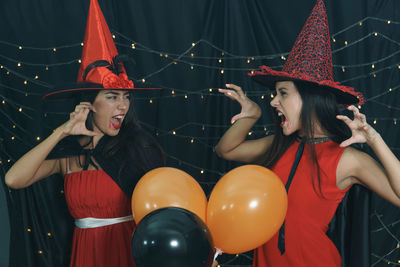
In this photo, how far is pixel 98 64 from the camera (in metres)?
1.84

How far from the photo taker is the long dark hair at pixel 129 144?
1888mm

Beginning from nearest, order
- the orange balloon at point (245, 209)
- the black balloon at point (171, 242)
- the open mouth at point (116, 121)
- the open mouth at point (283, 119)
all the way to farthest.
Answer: the black balloon at point (171, 242) → the orange balloon at point (245, 209) → the open mouth at point (283, 119) → the open mouth at point (116, 121)

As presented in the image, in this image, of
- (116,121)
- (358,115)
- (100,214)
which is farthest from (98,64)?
(358,115)

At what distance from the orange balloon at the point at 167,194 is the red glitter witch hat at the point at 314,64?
1.85 ft

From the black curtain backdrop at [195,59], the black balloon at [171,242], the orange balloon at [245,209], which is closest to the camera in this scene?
the black balloon at [171,242]

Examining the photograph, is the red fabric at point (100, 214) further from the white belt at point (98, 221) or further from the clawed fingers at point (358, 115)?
the clawed fingers at point (358, 115)

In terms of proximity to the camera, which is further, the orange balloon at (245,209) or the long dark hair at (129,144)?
the long dark hair at (129,144)

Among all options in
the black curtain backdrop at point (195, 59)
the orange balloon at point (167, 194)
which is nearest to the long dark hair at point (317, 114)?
the orange balloon at point (167, 194)

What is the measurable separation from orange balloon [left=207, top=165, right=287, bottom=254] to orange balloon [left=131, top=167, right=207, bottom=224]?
0.22ft

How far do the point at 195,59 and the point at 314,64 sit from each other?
1235 millimetres

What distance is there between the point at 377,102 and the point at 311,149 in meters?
1.26

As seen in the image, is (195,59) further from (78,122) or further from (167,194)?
(167,194)

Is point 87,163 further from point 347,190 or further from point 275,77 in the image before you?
point 347,190

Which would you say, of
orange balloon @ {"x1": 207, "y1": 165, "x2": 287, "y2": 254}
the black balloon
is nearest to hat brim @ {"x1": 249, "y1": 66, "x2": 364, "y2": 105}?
orange balloon @ {"x1": 207, "y1": 165, "x2": 287, "y2": 254}
